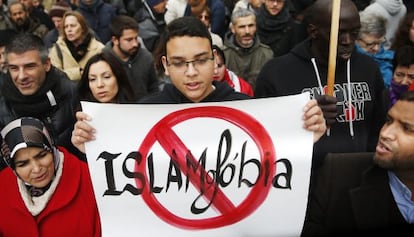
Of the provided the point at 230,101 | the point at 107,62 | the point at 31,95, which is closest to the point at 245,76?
the point at 107,62

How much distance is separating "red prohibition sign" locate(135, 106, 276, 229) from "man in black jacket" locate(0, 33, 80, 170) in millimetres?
1002

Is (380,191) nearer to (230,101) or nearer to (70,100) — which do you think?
(230,101)

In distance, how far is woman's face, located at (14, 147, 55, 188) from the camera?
2412 mm

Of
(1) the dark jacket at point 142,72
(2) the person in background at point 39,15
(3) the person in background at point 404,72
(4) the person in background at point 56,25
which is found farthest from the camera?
(2) the person in background at point 39,15

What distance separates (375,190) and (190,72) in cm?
80

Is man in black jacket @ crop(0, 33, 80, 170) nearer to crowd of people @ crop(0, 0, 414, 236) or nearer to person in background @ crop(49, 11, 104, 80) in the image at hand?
crowd of people @ crop(0, 0, 414, 236)

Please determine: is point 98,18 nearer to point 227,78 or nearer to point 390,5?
point 227,78

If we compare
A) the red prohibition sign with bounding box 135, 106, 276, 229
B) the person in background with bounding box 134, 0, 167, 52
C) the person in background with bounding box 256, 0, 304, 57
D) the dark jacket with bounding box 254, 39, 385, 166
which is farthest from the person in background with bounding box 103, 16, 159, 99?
the red prohibition sign with bounding box 135, 106, 276, 229

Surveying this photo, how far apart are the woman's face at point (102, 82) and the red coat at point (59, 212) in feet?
2.44

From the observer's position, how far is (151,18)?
→ 6.35 metres

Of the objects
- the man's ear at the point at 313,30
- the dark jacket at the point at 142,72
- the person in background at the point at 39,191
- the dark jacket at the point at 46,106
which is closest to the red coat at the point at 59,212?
the person in background at the point at 39,191

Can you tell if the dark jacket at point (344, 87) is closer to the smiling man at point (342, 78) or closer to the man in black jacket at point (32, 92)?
the smiling man at point (342, 78)

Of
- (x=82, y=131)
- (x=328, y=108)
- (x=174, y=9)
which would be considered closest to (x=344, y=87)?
(x=328, y=108)

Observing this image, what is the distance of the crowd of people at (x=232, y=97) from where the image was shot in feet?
7.70
